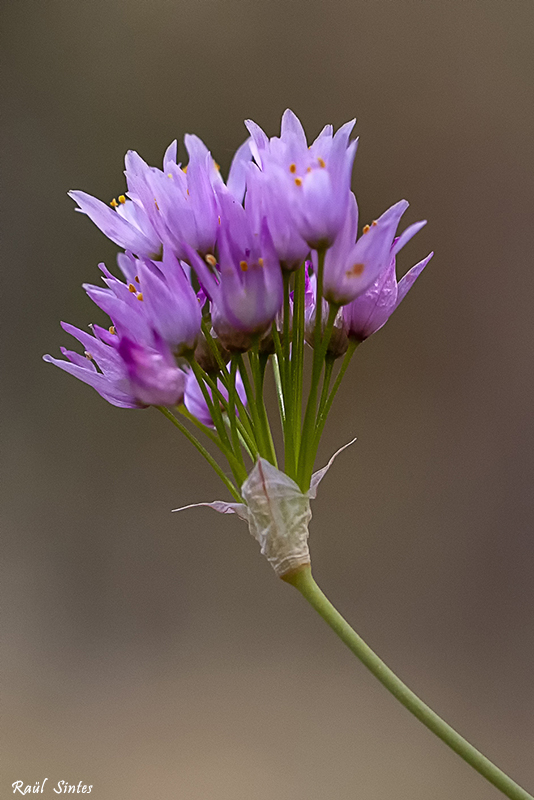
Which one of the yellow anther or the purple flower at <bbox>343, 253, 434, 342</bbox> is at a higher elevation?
the yellow anther

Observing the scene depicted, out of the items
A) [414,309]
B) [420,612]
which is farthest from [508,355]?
[420,612]

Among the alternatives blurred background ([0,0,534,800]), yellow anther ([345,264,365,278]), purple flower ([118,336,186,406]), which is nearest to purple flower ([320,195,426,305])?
yellow anther ([345,264,365,278])

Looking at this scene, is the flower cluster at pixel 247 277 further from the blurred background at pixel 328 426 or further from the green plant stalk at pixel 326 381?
the blurred background at pixel 328 426

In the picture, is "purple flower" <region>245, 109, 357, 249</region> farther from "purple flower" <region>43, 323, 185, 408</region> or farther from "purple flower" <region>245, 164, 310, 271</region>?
"purple flower" <region>43, 323, 185, 408</region>

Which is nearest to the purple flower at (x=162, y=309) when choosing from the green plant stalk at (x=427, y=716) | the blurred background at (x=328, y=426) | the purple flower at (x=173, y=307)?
the purple flower at (x=173, y=307)

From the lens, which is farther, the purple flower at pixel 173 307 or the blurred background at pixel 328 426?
the blurred background at pixel 328 426

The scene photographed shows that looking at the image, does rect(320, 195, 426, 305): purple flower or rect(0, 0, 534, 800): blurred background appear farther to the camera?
rect(0, 0, 534, 800): blurred background
